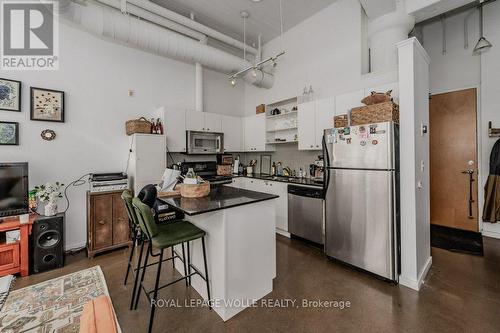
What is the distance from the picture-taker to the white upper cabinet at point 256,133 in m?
4.41

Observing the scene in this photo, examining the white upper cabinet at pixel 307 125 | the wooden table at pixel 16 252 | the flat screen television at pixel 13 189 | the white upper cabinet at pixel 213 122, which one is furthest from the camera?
the white upper cabinet at pixel 213 122

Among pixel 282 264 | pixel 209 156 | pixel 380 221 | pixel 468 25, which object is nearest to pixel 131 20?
pixel 209 156

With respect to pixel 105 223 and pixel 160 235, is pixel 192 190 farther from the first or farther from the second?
pixel 105 223

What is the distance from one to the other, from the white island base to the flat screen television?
7.23ft

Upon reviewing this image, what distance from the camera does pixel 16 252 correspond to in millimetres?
2504

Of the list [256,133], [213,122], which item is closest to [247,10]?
[213,122]

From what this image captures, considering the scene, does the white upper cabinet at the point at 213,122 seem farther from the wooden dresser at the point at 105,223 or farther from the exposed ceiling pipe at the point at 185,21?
the wooden dresser at the point at 105,223

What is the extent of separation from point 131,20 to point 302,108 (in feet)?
8.98

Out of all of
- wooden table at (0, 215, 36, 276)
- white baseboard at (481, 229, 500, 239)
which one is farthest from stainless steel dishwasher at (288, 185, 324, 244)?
wooden table at (0, 215, 36, 276)

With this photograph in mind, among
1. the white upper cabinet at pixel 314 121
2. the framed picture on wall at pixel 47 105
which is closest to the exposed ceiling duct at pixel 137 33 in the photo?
the framed picture on wall at pixel 47 105

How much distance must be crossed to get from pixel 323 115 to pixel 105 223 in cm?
355

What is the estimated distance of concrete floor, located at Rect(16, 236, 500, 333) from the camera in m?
1.78

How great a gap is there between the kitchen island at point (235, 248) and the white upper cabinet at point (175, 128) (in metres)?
1.86

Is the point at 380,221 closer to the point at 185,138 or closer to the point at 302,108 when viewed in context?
the point at 302,108
